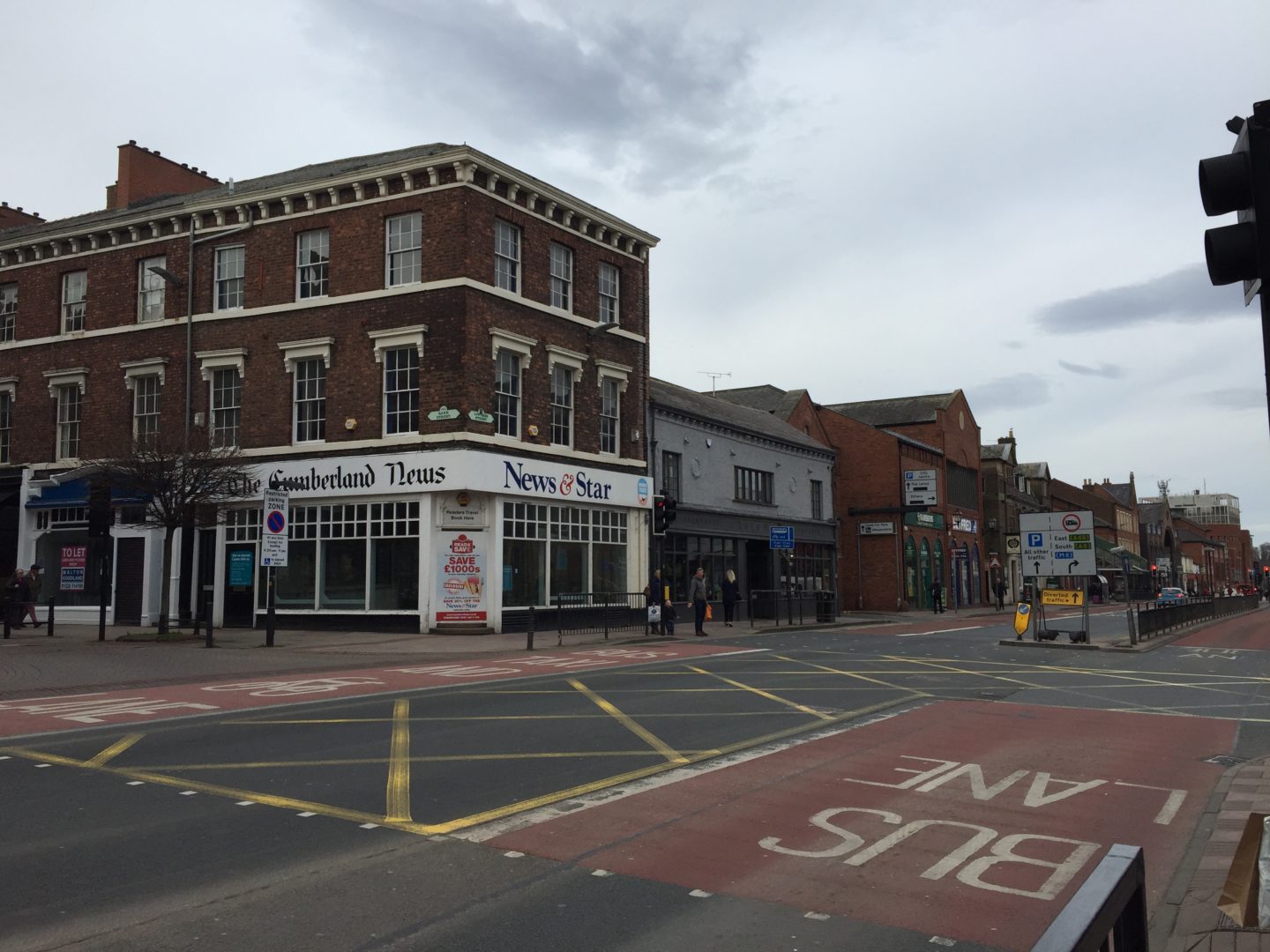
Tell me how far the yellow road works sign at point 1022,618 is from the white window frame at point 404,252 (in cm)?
1744

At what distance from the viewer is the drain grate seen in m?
9.36

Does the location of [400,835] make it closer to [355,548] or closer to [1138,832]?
[1138,832]

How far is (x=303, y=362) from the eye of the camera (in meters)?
28.4

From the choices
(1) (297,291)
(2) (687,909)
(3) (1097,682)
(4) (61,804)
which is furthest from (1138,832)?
(1) (297,291)

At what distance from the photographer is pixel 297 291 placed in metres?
28.5

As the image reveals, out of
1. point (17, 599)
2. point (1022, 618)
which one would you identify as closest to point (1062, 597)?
point (1022, 618)

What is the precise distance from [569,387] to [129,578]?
46.5 ft

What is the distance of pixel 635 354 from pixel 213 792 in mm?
26126

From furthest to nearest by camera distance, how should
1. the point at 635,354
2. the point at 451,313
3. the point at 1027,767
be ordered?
the point at 635,354, the point at 451,313, the point at 1027,767

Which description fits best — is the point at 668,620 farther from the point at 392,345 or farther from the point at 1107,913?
the point at 1107,913

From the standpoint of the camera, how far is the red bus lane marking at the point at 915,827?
5.34m

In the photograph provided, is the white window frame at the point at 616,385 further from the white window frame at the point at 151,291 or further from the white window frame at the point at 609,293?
the white window frame at the point at 151,291

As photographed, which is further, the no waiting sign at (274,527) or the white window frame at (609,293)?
the white window frame at (609,293)

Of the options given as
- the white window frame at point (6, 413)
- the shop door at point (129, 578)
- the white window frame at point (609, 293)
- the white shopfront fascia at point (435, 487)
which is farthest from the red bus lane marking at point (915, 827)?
the white window frame at point (6, 413)
